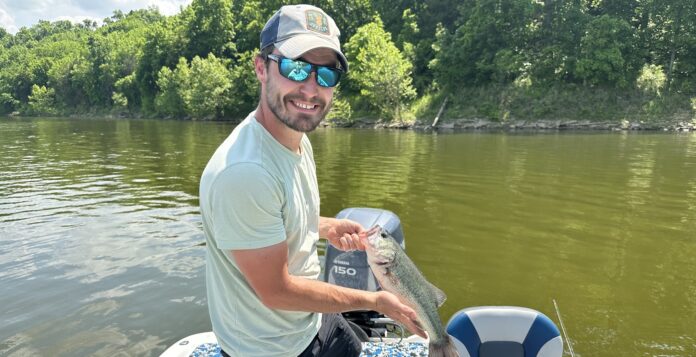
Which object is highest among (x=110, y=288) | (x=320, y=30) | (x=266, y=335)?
(x=320, y=30)

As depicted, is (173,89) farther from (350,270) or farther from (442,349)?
(442,349)

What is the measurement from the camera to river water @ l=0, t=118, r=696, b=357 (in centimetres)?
673

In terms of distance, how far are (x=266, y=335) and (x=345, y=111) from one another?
181 feet

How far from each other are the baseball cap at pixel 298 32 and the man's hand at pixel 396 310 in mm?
1286

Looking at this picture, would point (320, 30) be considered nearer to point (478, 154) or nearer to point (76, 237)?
A: point (76, 237)

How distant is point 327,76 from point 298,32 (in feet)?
0.89

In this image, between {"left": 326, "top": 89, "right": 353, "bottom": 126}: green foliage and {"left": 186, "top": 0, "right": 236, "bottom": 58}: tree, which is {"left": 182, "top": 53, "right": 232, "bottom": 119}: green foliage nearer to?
{"left": 186, "top": 0, "right": 236, "bottom": 58}: tree

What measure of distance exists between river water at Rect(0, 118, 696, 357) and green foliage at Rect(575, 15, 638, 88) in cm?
2714

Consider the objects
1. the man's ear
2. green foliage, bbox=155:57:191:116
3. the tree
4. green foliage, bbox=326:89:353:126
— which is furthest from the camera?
the tree

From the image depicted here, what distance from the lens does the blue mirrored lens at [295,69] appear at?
2.28 m

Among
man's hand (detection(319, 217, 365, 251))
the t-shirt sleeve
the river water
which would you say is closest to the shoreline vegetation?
the river water

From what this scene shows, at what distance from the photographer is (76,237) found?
34.6 feet

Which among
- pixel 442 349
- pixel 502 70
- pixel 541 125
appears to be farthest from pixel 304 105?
pixel 502 70

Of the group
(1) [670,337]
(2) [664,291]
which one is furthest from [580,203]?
(1) [670,337]
